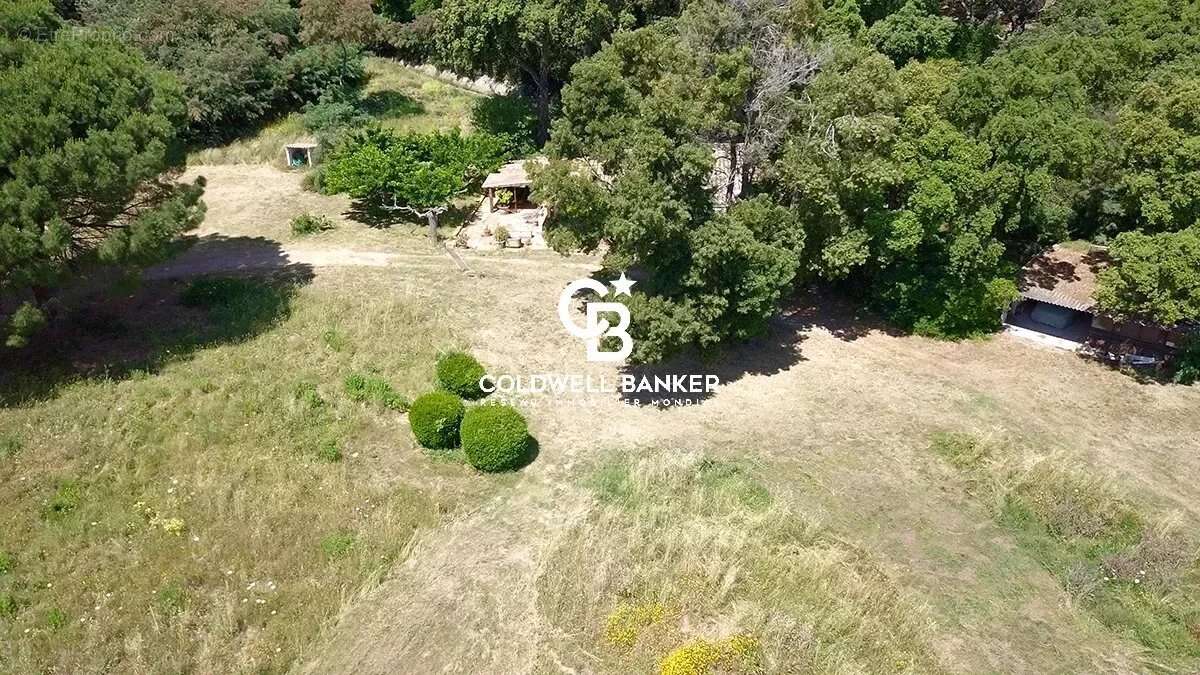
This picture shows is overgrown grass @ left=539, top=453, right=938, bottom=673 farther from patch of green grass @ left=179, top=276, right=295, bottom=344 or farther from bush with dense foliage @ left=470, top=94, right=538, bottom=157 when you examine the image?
bush with dense foliage @ left=470, top=94, right=538, bottom=157

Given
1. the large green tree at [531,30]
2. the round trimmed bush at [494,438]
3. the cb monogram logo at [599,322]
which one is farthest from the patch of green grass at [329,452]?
the large green tree at [531,30]

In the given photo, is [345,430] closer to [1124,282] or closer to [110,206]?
[110,206]

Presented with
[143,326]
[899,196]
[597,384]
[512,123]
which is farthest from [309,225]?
[899,196]

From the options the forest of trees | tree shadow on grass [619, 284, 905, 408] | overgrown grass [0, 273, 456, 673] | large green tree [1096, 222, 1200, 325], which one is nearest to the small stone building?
the forest of trees

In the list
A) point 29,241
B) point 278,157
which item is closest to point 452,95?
point 278,157

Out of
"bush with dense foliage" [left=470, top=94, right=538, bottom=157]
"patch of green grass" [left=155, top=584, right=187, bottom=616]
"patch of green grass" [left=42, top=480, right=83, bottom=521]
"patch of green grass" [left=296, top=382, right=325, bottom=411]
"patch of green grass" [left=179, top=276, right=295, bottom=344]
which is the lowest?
"patch of green grass" [left=155, top=584, right=187, bottom=616]

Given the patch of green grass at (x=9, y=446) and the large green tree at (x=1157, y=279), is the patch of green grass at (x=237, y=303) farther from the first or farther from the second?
the large green tree at (x=1157, y=279)
